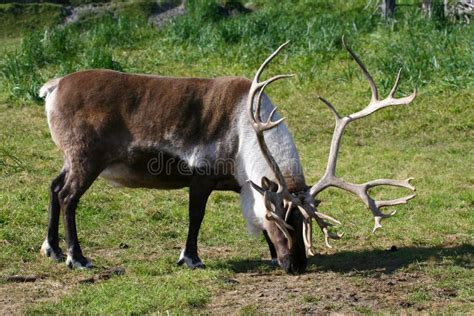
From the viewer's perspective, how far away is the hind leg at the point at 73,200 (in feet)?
23.9

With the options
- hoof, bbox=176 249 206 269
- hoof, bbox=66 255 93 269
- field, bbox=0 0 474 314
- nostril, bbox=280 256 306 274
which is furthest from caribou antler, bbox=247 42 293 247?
hoof, bbox=66 255 93 269

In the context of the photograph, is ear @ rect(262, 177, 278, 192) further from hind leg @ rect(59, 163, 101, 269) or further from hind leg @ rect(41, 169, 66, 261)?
hind leg @ rect(41, 169, 66, 261)

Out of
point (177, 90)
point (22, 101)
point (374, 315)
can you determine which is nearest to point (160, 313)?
point (374, 315)

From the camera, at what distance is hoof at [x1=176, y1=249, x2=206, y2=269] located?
730 centimetres

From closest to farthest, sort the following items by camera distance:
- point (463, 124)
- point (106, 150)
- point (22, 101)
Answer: point (106, 150) < point (463, 124) < point (22, 101)

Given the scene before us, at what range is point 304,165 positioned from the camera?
1077cm

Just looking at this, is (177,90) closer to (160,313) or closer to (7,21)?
(160,313)

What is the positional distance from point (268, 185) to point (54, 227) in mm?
1833

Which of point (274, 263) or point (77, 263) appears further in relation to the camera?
point (274, 263)

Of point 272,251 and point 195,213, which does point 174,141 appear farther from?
point 272,251

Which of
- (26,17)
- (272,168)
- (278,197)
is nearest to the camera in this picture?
(278,197)

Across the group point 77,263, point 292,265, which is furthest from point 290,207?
point 77,263

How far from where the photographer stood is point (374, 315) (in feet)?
19.8

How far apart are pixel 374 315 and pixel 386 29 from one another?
426 inches
